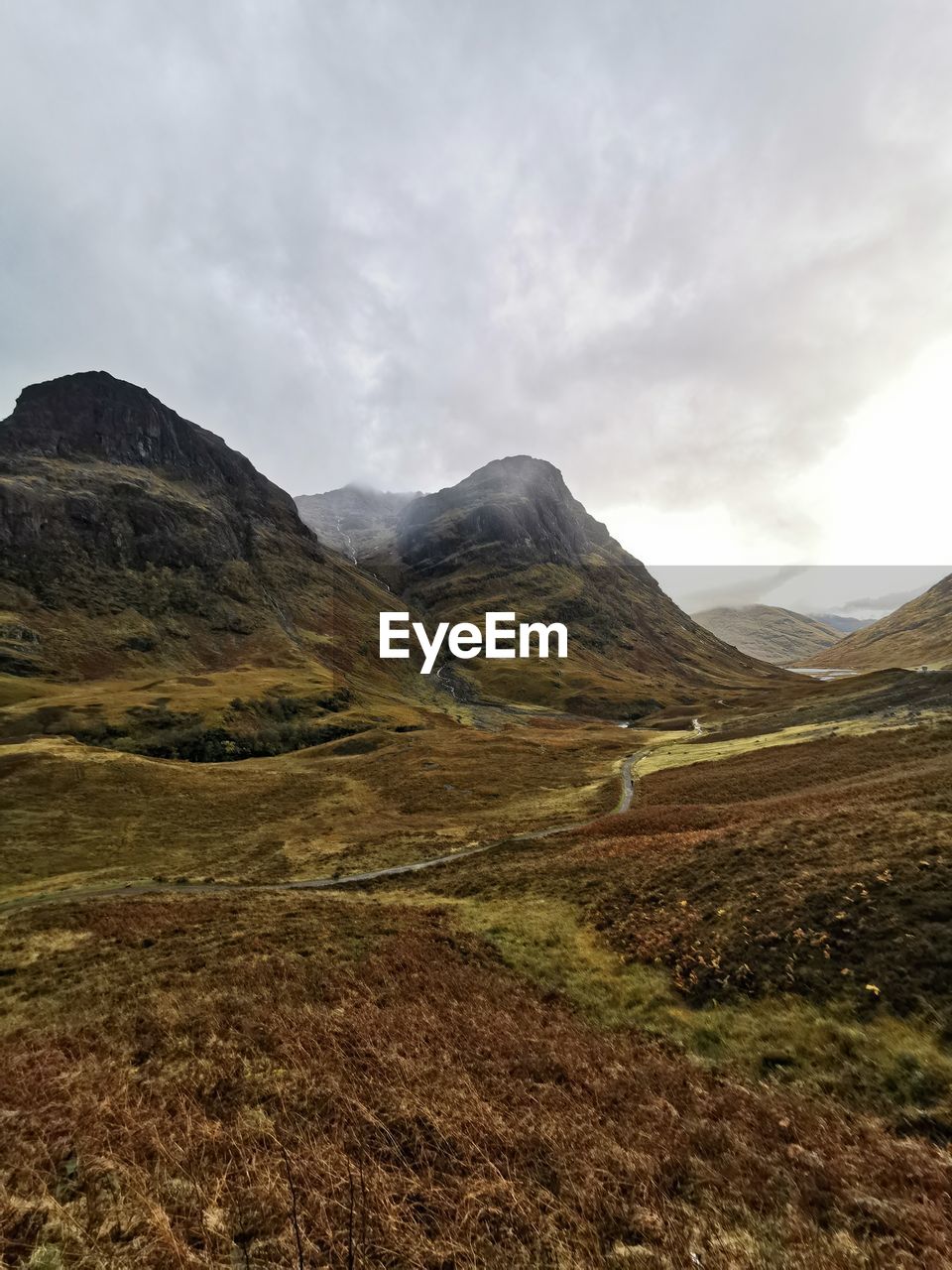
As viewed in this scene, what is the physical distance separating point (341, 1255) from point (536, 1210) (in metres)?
2.95

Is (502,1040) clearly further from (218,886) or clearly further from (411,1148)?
(218,886)

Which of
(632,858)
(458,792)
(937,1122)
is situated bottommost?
(458,792)

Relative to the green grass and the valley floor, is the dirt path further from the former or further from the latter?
the green grass

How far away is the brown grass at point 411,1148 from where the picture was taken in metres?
7.62

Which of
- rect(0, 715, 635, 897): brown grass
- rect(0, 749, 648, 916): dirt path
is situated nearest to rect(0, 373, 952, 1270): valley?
rect(0, 749, 648, 916): dirt path

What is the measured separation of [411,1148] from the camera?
32.4 feet

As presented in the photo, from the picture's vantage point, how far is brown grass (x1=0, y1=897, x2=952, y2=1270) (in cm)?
762

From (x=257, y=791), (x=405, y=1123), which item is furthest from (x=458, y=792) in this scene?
(x=405, y=1123)

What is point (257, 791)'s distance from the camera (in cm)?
7012

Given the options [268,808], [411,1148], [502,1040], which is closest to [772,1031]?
[502,1040]

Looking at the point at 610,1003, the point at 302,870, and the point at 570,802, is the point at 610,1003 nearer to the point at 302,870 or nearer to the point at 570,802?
the point at 302,870

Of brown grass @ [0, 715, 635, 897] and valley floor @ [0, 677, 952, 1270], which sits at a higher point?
valley floor @ [0, 677, 952, 1270]

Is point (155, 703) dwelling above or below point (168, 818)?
above

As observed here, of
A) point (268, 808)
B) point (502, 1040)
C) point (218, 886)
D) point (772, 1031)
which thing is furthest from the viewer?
point (268, 808)
